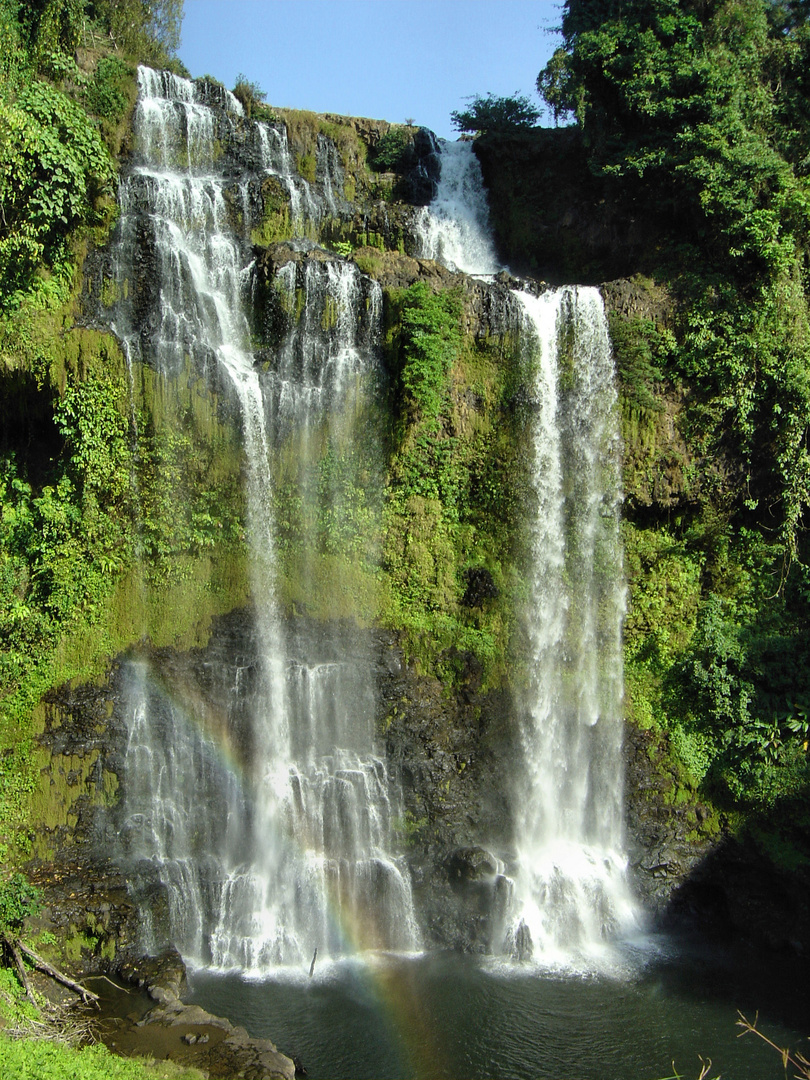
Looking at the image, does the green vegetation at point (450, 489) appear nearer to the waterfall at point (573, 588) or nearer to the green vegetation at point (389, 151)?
the waterfall at point (573, 588)

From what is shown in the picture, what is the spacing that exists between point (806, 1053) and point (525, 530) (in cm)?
841

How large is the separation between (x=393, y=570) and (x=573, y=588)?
3207mm

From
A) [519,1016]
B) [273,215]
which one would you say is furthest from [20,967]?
[273,215]

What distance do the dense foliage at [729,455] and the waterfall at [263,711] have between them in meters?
5.11

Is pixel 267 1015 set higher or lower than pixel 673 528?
lower

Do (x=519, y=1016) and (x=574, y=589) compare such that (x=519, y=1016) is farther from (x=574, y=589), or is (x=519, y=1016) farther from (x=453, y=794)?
(x=574, y=589)

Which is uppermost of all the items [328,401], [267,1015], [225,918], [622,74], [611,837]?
[622,74]

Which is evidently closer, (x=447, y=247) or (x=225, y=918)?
(x=225, y=918)

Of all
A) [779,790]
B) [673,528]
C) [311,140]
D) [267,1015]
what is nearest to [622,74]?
[311,140]

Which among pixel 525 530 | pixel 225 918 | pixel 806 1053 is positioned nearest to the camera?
pixel 806 1053

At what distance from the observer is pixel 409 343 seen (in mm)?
14492

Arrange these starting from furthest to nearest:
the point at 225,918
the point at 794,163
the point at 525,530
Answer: the point at 794,163 → the point at 525,530 → the point at 225,918

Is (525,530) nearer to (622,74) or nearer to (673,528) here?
(673,528)

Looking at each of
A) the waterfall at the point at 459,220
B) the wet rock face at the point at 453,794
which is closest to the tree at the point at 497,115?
the waterfall at the point at 459,220
